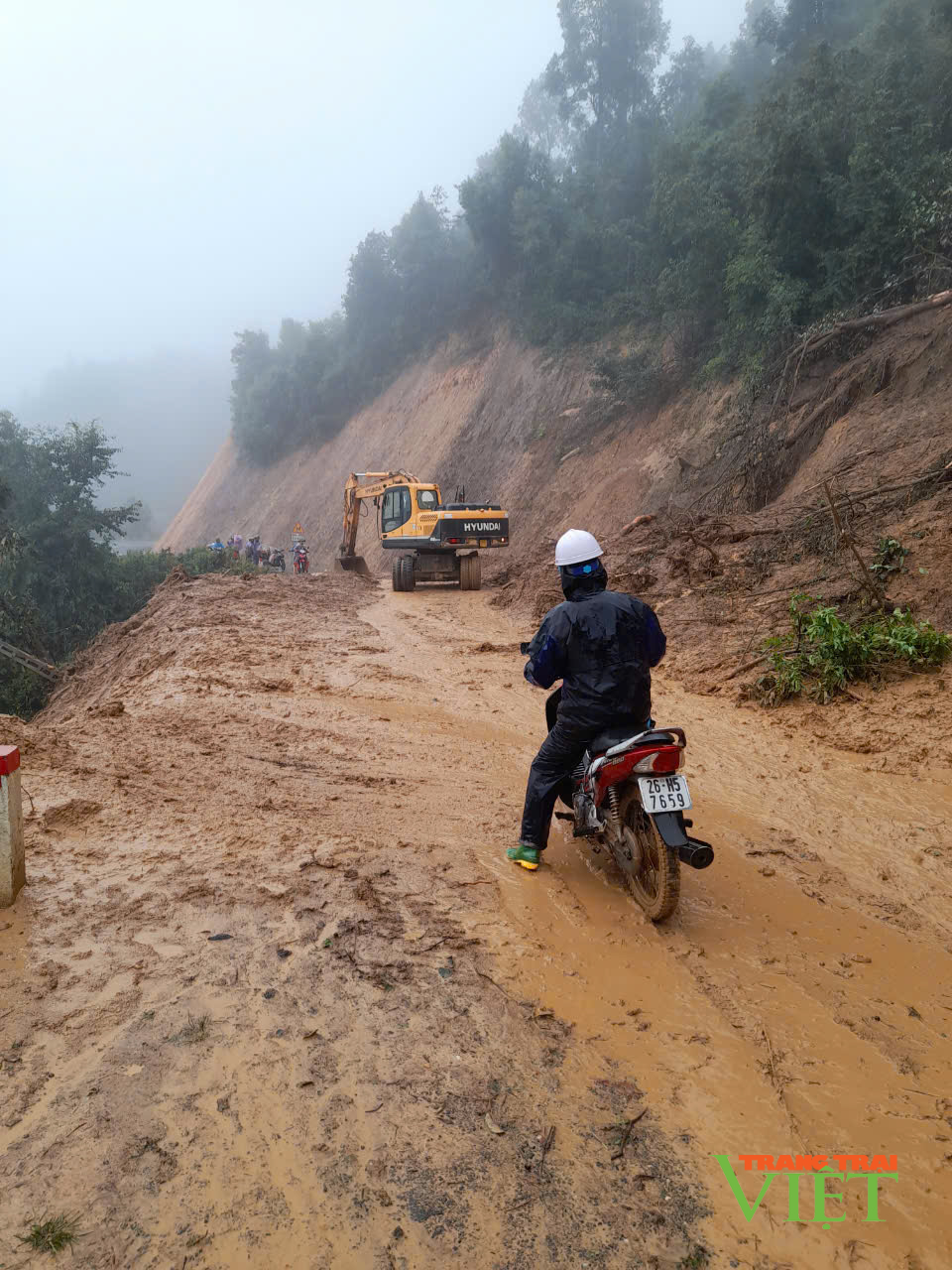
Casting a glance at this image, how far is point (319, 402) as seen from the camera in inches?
1921

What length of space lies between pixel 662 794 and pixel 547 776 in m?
0.82

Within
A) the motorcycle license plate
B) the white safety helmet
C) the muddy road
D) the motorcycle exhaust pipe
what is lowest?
the muddy road

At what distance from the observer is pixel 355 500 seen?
22875 mm

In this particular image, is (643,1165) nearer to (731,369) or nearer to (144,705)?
(144,705)

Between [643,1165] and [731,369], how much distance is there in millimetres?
22532

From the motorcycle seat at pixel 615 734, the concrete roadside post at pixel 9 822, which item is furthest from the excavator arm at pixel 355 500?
the concrete roadside post at pixel 9 822

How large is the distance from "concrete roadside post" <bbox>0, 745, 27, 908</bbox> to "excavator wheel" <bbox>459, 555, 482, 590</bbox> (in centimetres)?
1558

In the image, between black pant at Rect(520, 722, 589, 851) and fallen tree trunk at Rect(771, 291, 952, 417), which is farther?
fallen tree trunk at Rect(771, 291, 952, 417)

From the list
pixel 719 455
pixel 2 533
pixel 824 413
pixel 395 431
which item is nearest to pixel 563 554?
pixel 824 413

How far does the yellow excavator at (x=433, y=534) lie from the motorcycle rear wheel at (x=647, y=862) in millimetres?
14729

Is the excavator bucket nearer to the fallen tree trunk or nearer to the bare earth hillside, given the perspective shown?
the fallen tree trunk

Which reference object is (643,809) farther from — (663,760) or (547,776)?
(547,776)

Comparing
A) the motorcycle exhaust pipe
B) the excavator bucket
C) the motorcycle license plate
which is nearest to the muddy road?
the motorcycle exhaust pipe

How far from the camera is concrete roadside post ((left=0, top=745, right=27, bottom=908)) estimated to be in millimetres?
3660
